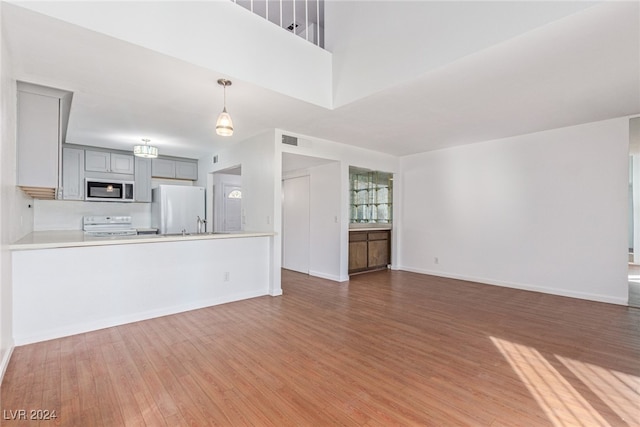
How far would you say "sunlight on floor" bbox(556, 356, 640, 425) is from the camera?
1854mm

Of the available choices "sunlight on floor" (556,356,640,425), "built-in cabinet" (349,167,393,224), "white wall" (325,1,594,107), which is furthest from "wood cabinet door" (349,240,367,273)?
"sunlight on floor" (556,356,640,425)

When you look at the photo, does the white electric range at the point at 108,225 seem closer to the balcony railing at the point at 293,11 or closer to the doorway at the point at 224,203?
the doorway at the point at 224,203

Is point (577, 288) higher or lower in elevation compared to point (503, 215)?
lower

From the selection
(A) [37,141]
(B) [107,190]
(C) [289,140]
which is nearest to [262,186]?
(C) [289,140]

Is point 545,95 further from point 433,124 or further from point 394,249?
point 394,249

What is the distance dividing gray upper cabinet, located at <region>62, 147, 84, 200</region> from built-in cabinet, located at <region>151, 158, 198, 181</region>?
1196 millimetres

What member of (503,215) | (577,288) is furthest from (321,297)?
(577,288)

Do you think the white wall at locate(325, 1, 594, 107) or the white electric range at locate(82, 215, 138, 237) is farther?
the white electric range at locate(82, 215, 138, 237)

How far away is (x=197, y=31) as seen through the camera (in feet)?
8.48

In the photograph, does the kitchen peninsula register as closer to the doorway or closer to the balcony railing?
the doorway

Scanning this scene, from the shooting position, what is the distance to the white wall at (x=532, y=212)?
161 inches

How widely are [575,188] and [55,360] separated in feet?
20.7

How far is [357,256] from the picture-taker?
601 centimetres

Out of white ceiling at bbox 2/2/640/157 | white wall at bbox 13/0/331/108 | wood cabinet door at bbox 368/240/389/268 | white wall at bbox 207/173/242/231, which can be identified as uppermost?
white wall at bbox 13/0/331/108
